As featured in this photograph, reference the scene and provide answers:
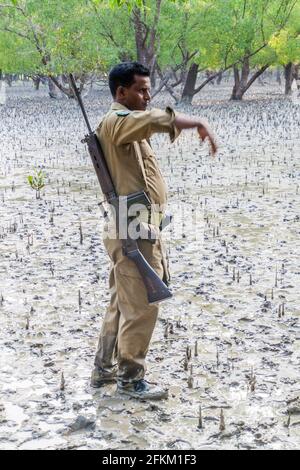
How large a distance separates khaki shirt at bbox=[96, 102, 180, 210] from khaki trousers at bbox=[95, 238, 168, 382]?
1.09 ft

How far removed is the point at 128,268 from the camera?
3738mm

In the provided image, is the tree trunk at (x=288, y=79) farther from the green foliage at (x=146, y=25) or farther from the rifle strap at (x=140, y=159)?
the rifle strap at (x=140, y=159)

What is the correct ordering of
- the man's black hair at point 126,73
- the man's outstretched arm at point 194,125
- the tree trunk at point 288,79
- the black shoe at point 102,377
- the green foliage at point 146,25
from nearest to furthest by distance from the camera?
the man's outstretched arm at point 194,125 → the man's black hair at point 126,73 → the black shoe at point 102,377 → the green foliage at point 146,25 → the tree trunk at point 288,79

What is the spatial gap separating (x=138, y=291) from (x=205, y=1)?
23.2 m

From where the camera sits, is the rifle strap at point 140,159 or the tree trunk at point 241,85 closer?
the rifle strap at point 140,159

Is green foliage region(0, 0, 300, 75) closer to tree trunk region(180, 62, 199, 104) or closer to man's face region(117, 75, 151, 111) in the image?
tree trunk region(180, 62, 199, 104)

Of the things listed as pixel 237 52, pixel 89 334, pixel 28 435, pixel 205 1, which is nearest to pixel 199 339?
pixel 89 334

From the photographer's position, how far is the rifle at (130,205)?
3.61 m

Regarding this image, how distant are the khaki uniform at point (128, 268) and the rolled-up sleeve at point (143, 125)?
0.04 ft

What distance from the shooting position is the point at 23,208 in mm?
9367

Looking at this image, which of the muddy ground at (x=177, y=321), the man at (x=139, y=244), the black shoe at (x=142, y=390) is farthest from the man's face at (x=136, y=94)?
the muddy ground at (x=177, y=321)
